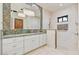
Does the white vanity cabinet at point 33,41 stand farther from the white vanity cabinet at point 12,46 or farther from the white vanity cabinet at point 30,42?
the white vanity cabinet at point 12,46

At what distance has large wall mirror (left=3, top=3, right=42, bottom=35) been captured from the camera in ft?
7.30

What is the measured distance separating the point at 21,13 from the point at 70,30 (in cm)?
155

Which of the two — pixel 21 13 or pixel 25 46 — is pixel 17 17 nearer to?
pixel 21 13

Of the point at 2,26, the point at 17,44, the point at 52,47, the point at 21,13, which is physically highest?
the point at 21,13

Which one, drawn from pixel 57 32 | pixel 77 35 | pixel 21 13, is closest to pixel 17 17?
pixel 21 13

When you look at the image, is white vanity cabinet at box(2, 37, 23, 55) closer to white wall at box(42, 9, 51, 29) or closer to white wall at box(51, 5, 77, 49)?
white wall at box(42, 9, 51, 29)

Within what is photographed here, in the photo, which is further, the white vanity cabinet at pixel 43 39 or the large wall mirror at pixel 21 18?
the white vanity cabinet at pixel 43 39

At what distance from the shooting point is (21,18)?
2.67 meters

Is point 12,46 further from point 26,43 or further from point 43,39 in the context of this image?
point 43,39

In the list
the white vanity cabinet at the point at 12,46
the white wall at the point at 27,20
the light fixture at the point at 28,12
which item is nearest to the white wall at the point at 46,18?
the white wall at the point at 27,20

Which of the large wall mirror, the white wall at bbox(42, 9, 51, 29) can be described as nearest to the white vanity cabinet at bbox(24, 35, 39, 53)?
the large wall mirror

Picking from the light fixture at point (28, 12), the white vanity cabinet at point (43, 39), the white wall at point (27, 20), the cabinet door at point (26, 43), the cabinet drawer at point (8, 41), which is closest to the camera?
the cabinet drawer at point (8, 41)

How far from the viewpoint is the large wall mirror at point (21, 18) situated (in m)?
2.22

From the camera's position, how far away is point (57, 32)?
3.26 m
